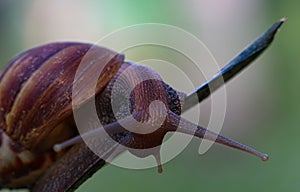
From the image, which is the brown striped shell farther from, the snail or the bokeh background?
the bokeh background

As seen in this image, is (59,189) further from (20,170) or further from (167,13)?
(167,13)

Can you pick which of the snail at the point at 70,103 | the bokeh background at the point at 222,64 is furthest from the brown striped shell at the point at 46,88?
the bokeh background at the point at 222,64

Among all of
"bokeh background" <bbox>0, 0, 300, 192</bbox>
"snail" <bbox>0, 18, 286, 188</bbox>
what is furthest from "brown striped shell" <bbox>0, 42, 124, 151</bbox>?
"bokeh background" <bbox>0, 0, 300, 192</bbox>

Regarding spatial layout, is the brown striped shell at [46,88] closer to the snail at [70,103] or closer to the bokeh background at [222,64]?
the snail at [70,103]

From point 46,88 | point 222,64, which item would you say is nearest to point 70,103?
point 46,88

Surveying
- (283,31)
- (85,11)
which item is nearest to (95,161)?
(283,31)

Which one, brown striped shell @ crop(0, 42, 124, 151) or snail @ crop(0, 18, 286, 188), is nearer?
snail @ crop(0, 18, 286, 188)

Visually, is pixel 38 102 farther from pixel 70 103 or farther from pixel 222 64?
pixel 222 64
